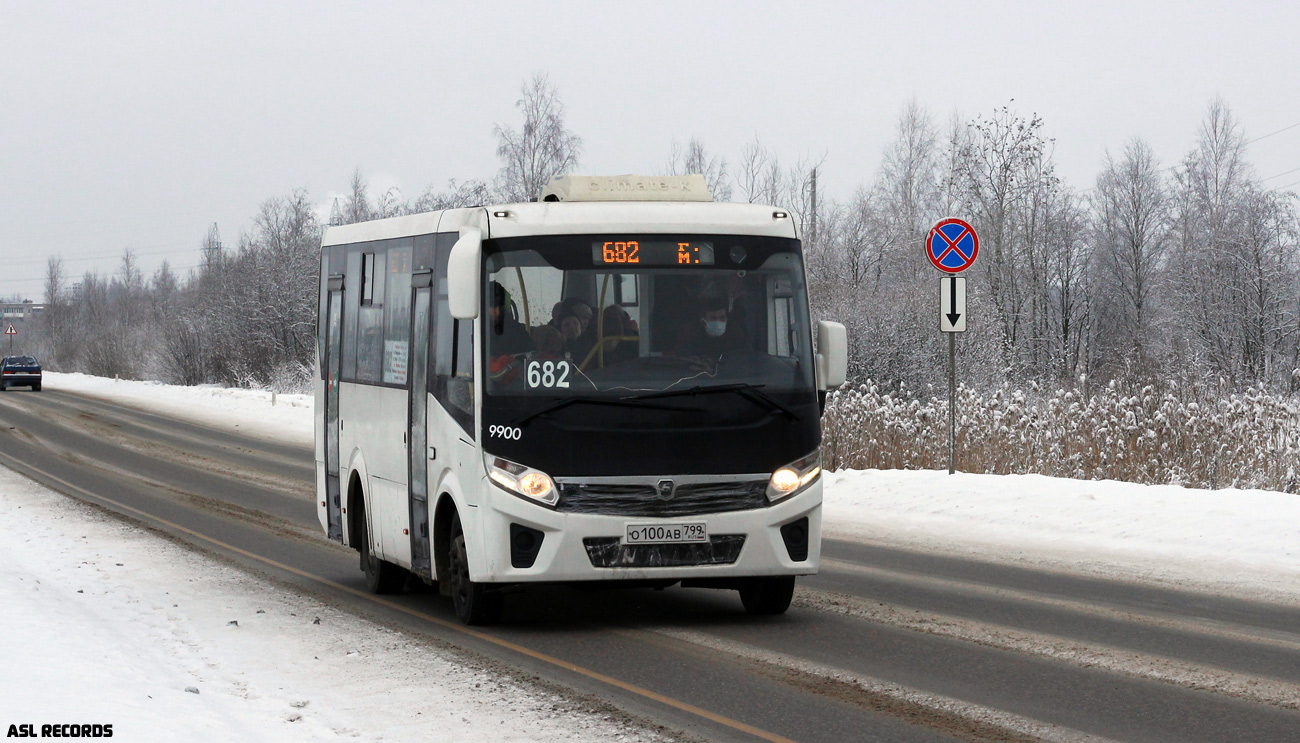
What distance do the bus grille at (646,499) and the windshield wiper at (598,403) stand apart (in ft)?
1.47

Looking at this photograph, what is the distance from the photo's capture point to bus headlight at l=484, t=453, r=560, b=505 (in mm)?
9070

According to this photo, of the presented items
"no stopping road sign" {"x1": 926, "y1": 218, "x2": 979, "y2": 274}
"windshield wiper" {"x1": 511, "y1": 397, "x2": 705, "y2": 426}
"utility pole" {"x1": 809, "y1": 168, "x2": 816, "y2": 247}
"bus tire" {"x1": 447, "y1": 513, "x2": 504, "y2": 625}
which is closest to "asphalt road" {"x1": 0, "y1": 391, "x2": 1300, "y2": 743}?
"bus tire" {"x1": 447, "y1": 513, "x2": 504, "y2": 625}

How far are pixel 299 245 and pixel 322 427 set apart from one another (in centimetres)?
5452

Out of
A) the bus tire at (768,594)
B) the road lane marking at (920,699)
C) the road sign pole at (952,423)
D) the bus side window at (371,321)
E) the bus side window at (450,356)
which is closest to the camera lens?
the road lane marking at (920,699)

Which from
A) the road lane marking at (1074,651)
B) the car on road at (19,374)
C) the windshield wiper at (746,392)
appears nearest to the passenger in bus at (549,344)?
the windshield wiper at (746,392)

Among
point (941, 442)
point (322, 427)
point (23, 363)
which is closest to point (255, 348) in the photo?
point (23, 363)

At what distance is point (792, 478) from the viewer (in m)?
9.37

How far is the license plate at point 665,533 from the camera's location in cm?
910

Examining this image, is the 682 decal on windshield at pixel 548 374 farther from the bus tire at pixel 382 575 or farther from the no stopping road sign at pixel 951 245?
the no stopping road sign at pixel 951 245

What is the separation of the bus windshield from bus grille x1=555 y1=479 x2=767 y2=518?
22.7 inches

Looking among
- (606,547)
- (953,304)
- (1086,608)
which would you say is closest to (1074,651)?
(1086,608)

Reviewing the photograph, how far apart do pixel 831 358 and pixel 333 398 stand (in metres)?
4.95

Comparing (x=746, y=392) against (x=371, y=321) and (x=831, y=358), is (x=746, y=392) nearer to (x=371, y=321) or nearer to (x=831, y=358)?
(x=831, y=358)

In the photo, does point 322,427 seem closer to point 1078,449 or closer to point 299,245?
point 1078,449
